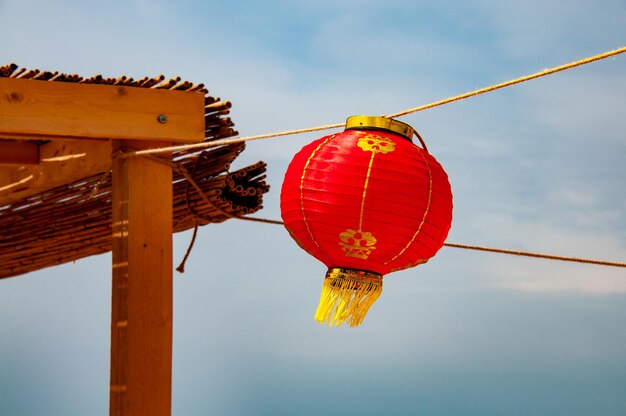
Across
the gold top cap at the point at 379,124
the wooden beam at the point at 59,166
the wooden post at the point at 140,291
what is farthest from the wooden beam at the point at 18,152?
the gold top cap at the point at 379,124

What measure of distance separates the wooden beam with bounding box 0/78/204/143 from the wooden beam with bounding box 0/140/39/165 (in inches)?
18.7

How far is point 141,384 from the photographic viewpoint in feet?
12.4

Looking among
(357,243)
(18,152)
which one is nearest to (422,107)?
(357,243)

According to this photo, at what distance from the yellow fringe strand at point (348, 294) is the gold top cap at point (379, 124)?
0.50 m

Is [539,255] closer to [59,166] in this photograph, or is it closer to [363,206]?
[363,206]

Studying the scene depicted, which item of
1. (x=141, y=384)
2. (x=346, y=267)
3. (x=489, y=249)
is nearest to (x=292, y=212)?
(x=346, y=267)

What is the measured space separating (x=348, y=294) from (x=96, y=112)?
1.20 metres

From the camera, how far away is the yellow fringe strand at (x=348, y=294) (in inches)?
138

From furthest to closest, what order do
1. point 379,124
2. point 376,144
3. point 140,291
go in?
point 140,291
point 379,124
point 376,144

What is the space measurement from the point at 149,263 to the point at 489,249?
1438 mm

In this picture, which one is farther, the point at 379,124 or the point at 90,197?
the point at 90,197

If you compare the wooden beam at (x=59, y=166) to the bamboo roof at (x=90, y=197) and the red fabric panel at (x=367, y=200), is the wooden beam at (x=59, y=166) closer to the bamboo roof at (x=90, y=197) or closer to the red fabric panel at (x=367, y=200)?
the bamboo roof at (x=90, y=197)

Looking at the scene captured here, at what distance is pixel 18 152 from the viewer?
440 cm

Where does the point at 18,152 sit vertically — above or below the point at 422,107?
above
